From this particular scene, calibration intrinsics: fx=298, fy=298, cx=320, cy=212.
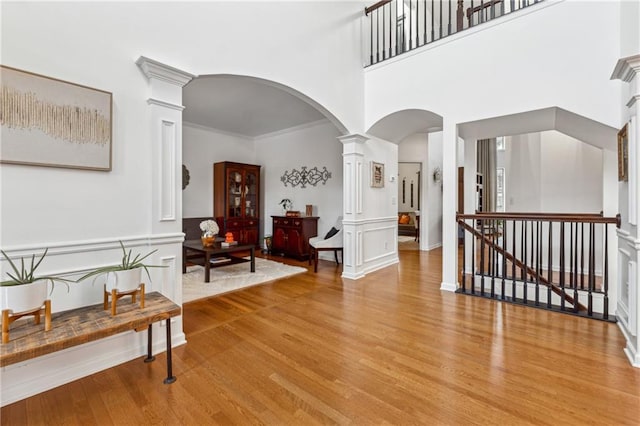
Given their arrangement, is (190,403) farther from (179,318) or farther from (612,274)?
(612,274)

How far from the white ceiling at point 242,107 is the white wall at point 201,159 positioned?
0.22 metres

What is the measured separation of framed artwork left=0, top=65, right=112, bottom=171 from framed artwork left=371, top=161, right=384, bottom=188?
360 centimetres

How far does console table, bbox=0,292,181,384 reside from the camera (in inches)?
56.1

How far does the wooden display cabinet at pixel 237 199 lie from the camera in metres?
6.64

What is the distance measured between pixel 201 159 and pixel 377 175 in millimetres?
4042

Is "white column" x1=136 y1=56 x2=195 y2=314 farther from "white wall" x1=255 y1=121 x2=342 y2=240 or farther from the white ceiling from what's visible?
"white wall" x1=255 y1=121 x2=342 y2=240

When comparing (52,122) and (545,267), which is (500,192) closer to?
(545,267)

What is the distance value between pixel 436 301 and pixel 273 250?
12.6ft

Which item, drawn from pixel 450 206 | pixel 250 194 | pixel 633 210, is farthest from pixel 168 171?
pixel 250 194

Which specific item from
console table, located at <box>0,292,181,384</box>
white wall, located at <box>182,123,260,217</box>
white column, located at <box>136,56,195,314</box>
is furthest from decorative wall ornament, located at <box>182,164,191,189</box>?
console table, located at <box>0,292,181,384</box>

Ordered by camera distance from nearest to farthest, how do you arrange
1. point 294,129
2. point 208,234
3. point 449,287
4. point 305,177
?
point 449,287, point 208,234, point 305,177, point 294,129

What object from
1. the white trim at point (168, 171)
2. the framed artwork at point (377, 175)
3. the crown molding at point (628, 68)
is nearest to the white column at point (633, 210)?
the crown molding at point (628, 68)

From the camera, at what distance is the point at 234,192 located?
682cm

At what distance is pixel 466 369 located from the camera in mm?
2002
